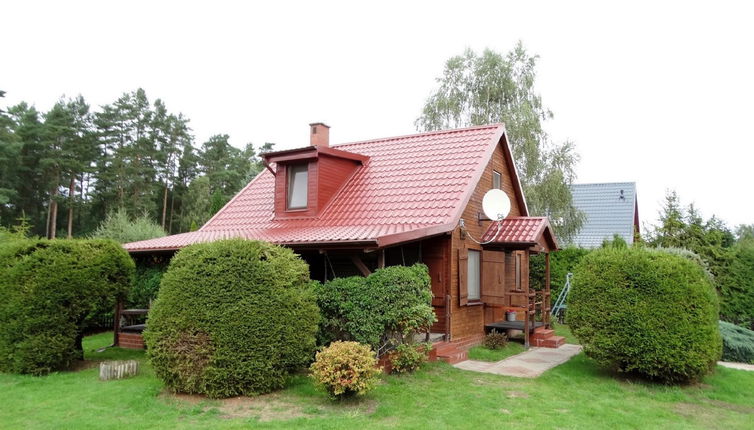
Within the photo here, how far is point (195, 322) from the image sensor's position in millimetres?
7594

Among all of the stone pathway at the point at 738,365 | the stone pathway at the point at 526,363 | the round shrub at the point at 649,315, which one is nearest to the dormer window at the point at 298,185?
the stone pathway at the point at 526,363

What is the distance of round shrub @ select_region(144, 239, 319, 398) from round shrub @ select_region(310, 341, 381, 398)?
80 centimetres

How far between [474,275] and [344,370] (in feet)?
20.8

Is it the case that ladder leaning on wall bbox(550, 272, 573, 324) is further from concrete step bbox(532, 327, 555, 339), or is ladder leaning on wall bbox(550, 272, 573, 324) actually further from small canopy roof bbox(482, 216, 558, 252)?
small canopy roof bbox(482, 216, 558, 252)

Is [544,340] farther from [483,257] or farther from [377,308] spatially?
[377,308]

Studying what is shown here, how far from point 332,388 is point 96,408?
3287 millimetres

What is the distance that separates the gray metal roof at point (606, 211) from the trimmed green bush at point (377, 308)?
22.8m

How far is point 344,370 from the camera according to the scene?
7.10 meters

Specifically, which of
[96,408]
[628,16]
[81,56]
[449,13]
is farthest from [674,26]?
[81,56]

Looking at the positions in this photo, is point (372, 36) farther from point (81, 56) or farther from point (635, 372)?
point (635, 372)

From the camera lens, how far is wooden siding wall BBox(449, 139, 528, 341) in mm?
11414

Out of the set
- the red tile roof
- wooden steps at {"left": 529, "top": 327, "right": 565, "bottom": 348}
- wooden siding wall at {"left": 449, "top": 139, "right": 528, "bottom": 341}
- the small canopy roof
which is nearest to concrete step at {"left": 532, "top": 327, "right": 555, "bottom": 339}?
wooden steps at {"left": 529, "top": 327, "right": 565, "bottom": 348}

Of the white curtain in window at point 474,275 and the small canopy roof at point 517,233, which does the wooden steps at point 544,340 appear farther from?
the small canopy roof at point 517,233

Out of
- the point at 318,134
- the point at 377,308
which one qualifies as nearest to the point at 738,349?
the point at 377,308
